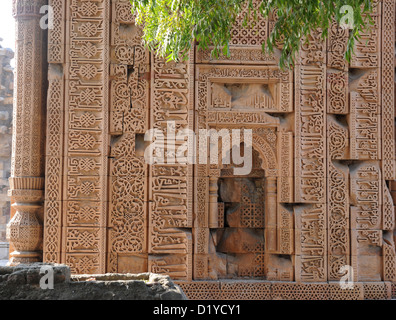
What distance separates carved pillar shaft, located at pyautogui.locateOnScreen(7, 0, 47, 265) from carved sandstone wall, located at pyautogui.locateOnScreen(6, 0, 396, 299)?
0.21 m

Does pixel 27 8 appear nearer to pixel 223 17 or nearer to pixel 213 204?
pixel 223 17

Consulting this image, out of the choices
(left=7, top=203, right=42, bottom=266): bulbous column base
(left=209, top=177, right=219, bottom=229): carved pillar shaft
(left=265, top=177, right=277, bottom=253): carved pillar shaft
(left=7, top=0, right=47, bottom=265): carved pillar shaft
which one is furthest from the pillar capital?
(left=265, top=177, right=277, bottom=253): carved pillar shaft

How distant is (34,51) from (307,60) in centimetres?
393

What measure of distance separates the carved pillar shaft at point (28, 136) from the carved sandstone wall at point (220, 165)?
208 mm

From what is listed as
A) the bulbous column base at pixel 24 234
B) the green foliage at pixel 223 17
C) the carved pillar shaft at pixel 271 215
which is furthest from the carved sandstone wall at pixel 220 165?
the green foliage at pixel 223 17

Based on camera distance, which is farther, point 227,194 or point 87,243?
point 227,194

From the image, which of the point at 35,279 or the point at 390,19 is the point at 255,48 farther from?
the point at 35,279

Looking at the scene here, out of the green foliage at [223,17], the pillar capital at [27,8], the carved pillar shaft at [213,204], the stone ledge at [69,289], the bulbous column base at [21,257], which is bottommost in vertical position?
the bulbous column base at [21,257]

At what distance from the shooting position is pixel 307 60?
6.46 m

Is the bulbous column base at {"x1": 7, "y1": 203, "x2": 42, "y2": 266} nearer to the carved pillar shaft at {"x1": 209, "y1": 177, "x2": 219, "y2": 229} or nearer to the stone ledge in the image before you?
the carved pillar shaft at {"x1": 209, "y1": 177, "x2": 219, "y2": 229}

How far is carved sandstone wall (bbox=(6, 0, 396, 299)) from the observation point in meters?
6.25

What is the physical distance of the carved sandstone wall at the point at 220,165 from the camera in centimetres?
625

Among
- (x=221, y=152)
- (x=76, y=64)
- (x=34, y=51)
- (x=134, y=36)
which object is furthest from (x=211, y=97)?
(x=34, y=51)

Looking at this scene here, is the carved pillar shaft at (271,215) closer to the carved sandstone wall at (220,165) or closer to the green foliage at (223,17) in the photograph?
the carved sandstone wall at (220,165)
